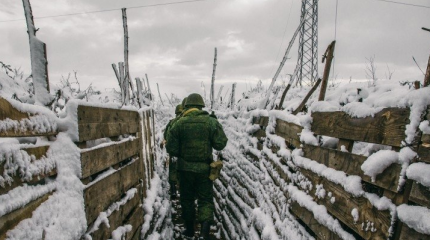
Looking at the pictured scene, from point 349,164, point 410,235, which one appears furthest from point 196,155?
point 410,235

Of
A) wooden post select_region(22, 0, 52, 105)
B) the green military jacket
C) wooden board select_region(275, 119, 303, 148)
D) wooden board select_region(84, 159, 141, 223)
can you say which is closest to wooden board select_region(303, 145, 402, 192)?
wooden board select_region(275, 119, 303, 148)

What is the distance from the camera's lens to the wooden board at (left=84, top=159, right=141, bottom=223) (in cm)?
194

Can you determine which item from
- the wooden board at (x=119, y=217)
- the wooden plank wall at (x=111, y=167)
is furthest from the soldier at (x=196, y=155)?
the wooden board at (x=119, y=217)

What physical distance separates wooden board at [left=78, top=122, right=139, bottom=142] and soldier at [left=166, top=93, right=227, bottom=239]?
1.49 metres

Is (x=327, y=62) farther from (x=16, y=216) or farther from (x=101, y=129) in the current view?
(x=16, y=216)

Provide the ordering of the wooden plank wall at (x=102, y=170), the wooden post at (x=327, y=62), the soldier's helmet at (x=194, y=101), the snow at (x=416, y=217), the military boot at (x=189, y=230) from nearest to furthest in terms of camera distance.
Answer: the snow at (x=416, y=217)
the wooden plank wall at (x=102, y=170)
the wooden post at (x=327, y=62)
the military boot at (x=189, y=230)
the soldier's helmet at (x=194, y=101)

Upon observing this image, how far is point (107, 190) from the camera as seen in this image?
7.59 feet

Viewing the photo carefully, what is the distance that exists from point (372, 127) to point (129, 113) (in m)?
2.47

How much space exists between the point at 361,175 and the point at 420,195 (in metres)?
0.44

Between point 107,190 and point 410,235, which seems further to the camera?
point 107,190

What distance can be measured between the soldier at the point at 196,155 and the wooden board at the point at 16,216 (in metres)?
3.27

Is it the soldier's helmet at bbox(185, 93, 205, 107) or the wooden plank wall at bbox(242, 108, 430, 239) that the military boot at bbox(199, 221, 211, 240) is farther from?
the wooden plank wall at bbox(242, 108, 430, 239)

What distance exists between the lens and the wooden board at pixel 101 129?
1936 mm

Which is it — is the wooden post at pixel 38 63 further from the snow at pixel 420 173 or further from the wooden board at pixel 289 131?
the snow at pixel 420 173
